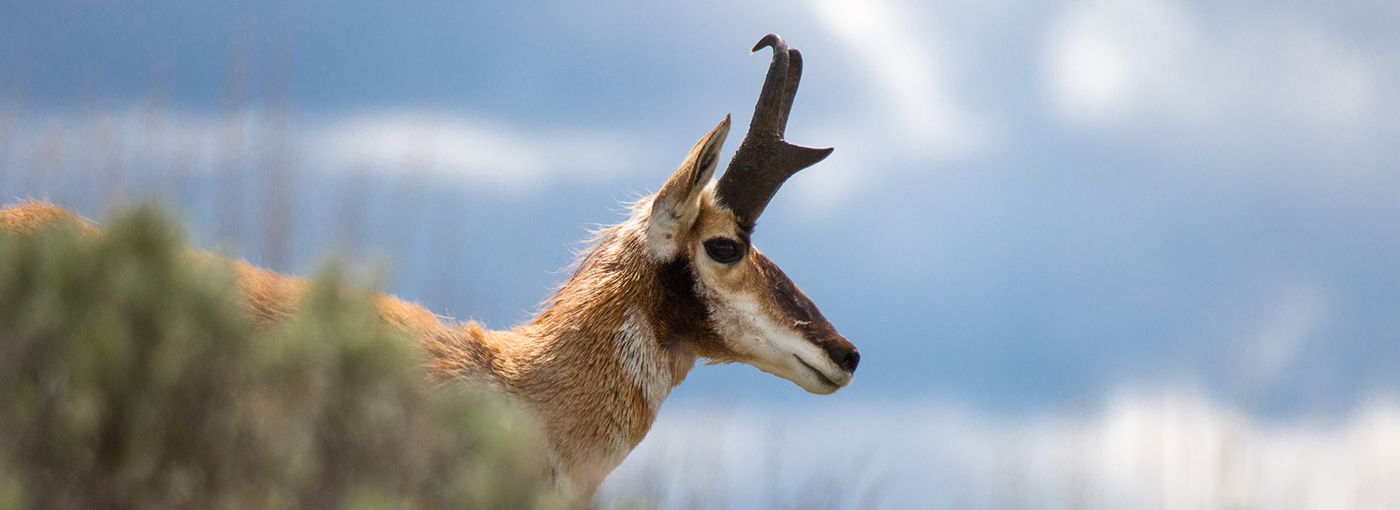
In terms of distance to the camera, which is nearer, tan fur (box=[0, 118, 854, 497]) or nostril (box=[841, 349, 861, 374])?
tan fur (box=[0, 118, 854, 497])

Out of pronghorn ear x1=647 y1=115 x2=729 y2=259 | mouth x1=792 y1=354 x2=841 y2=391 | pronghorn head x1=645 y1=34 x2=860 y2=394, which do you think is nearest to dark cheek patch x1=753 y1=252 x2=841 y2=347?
pronghorn head x1=645 y1=34 x2=860 y2=394

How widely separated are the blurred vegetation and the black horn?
357 centimetres

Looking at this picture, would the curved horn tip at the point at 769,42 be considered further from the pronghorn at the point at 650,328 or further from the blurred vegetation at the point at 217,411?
the blurred vegetation at the point at 217,411

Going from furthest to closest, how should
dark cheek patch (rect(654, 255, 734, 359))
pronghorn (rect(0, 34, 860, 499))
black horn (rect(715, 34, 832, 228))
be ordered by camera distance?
black horn (rect(715, 34, 832, 228)) < dark cheek patch (rect(654, 255, 734, 359)) < pronghorn (rect(0, 34, 860, 499))

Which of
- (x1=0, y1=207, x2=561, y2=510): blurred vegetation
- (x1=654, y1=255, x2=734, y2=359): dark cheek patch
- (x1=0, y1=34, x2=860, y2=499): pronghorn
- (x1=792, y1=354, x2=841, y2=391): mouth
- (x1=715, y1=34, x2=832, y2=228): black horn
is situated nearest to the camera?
(x1=0, y1=207, x2=561, y2=510): blurred vegetation

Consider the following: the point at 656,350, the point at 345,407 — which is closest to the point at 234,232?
the point at 656,350

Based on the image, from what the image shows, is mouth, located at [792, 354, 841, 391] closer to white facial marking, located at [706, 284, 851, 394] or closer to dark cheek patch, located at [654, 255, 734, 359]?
white facial marking, located at [706, 284, 851, 394]

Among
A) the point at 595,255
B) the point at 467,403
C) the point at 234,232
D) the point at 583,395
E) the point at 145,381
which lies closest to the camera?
the point at 145,381

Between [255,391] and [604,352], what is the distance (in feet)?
10.6

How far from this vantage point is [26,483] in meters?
2.66

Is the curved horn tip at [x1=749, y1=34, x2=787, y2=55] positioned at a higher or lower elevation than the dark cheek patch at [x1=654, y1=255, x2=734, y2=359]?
higher

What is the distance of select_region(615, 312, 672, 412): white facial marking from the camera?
6.10 meters

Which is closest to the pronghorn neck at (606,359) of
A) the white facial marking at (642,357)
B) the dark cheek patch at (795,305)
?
the white facial marking at (642,357)

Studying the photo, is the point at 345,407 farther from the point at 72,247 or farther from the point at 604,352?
the point at 604,352
